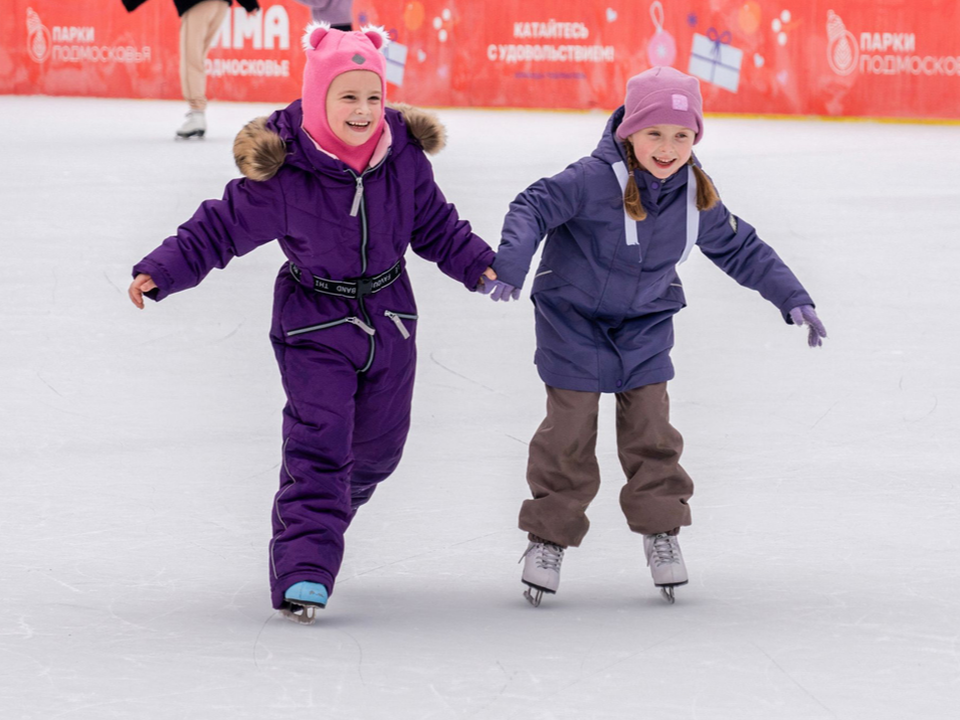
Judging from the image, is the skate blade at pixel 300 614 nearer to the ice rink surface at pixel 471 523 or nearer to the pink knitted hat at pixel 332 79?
the ice rink surface at pixel 471 523

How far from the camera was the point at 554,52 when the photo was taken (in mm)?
12719

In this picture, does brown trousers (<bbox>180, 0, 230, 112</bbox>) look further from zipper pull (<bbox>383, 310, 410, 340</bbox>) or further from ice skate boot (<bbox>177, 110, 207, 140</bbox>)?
zipper pull (<bbox>383, 310, 410, 340</bbox>)

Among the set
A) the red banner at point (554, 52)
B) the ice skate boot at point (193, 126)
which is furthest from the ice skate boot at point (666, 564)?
the red banner at point (554, 52)

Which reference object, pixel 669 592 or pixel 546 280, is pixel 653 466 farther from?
pixel 546 280

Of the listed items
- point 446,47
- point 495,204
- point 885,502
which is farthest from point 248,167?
point 446,47

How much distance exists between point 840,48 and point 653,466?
32.3 feet

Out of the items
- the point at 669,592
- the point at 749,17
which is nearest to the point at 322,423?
the point at 669,592

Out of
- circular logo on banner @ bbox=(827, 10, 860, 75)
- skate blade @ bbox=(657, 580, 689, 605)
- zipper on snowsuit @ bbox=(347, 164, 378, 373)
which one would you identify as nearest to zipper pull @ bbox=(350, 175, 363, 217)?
zipper on snowsuit @ bbox=(347, 164, 378, 373)

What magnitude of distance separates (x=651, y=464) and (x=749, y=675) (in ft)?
1.66

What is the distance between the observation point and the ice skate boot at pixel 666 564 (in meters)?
2.34

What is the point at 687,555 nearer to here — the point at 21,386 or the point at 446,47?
the point at 21,386

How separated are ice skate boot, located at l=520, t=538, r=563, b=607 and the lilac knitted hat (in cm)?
69

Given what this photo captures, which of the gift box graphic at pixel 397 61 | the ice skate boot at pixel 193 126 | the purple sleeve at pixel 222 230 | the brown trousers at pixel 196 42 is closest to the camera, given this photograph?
the purple sleeve at pixel 222 230

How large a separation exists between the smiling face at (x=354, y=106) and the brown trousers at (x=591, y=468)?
1.77ft
